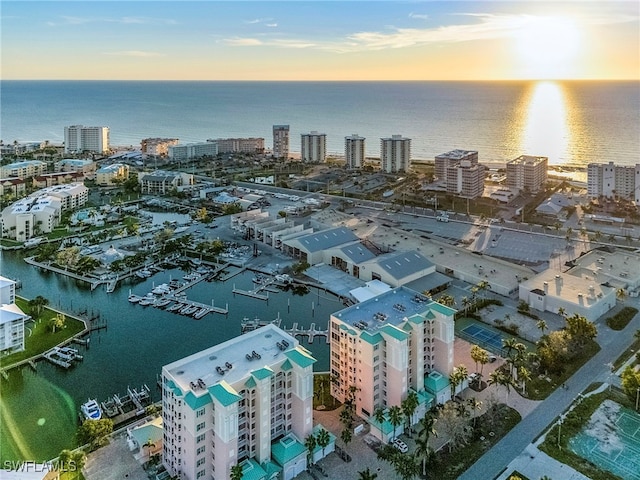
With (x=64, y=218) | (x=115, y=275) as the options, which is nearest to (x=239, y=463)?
(x=115, y=275)

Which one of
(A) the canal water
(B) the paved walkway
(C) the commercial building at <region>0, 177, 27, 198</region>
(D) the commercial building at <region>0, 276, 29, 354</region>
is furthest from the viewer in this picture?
(C) the commercial building at <region>0, 177, 27, 198</region>

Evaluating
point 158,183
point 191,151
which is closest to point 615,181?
point 158,183

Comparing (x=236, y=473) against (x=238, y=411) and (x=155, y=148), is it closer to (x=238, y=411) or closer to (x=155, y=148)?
(x=238, y=411)

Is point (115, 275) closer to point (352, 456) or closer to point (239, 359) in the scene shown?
point (239, 359)

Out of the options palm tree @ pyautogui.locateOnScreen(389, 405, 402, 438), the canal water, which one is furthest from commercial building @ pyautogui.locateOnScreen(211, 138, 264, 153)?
palm tree @ pyautogui.locateOnScreen(389, 405, 402, 438)

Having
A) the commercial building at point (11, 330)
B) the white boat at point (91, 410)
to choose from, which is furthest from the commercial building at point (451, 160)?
the white boat at point (91, 410)

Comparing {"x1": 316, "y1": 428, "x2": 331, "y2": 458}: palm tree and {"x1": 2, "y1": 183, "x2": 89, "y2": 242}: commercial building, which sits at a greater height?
{"x1": 2, "y1": 183, "x2": 89, "y2": 242}: commercial building

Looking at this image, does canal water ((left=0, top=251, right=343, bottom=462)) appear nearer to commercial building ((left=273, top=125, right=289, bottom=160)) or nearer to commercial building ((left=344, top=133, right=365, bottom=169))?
commercial building ((left=344, top=133, right=365, bottom=169))
